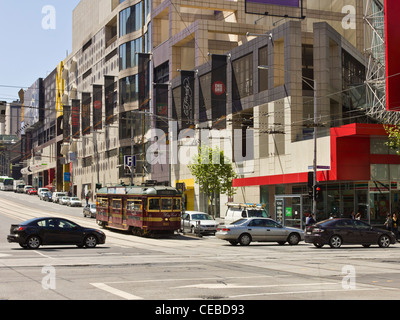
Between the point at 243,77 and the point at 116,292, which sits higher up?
the point at 243,77

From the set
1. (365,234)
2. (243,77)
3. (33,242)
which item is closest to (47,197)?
(243,77)

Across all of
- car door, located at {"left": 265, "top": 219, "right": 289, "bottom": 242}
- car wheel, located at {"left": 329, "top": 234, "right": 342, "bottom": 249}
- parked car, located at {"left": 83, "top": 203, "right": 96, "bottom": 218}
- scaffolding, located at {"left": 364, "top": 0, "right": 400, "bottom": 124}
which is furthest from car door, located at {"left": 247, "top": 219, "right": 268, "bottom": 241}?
parked car, located at {"left": 83, "top": 203, "right": 96, "bottom": 218}

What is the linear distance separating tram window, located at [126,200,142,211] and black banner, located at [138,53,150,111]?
40.1m

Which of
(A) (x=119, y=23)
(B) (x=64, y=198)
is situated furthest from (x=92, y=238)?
(A) (x=119, y=23)

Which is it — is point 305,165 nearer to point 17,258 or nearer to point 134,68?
point 17,258

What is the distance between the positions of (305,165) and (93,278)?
99.4ft

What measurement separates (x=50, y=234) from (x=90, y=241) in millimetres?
1963

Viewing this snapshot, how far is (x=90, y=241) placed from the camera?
1080 inches

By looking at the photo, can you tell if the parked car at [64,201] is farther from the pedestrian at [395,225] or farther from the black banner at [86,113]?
the pedestrian at [395,225]

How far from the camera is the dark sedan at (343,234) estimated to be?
29.3 m

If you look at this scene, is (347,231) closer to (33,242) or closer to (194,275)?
(194,275)

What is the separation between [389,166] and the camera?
40.0 metres

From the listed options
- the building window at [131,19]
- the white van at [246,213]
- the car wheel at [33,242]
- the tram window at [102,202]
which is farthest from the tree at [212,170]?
→ the building window at [131,19]

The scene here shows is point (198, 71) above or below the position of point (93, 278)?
above
